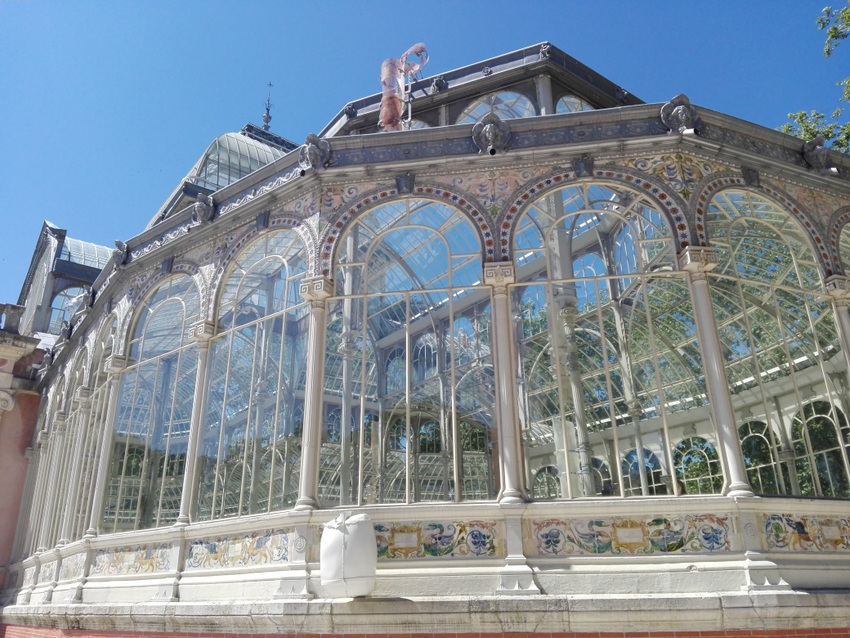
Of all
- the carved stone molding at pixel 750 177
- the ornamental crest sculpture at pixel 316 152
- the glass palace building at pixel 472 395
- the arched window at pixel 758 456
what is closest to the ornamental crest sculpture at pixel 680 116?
the glass palace building at pixel 472 395

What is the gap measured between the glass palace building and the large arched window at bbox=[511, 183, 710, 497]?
90 mm

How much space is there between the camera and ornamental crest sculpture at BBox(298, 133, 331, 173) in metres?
11.6

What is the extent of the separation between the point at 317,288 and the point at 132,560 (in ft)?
18.3

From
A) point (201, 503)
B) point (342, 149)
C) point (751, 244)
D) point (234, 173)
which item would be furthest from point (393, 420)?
point (234, 173)

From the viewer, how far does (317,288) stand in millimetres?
11086

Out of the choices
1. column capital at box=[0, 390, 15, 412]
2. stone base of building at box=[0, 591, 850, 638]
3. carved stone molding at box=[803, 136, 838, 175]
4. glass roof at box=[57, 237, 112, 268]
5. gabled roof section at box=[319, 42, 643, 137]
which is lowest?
stone base of building at box=[0, 591, 850, 638]

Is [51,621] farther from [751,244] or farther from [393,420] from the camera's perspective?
[751,244]

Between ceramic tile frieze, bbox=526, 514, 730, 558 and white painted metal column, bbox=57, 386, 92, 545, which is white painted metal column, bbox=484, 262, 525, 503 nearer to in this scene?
ceramic tile frieze, bbox=526, 514, 730, 558

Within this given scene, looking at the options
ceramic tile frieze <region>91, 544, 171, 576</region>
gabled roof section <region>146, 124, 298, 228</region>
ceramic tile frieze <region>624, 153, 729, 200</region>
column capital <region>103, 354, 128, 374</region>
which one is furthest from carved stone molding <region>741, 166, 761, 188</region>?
gabled roof section <region>146, 124, 298, 228</region>

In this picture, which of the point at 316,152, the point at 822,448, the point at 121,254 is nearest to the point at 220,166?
the point at 121,254

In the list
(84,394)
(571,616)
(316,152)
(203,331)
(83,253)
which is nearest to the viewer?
(571,616)

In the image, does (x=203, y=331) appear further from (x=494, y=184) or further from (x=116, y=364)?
(x=494, y=184)

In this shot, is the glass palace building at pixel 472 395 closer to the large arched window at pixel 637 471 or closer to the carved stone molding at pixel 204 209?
the carved stone molding at pixel 204 209

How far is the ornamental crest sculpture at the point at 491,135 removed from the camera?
1116cm
